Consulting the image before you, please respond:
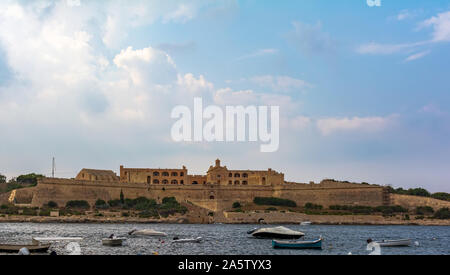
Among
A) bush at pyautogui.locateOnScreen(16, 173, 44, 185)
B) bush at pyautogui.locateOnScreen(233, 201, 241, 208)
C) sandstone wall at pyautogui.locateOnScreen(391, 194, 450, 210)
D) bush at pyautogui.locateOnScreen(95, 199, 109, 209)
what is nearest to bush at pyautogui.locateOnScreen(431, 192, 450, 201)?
sandstone wall at pyautogui.locateOnScreen(391, 194, 450, 210)

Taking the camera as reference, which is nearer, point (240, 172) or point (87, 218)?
point (87, 218)

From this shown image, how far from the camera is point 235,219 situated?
8156cm

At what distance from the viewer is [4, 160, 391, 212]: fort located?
8431 centimetres

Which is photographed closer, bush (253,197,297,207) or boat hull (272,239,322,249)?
boat hull (272,239,322,249)

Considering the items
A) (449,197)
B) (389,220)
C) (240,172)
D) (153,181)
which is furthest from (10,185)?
(449,197)

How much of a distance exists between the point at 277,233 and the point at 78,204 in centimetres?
4802

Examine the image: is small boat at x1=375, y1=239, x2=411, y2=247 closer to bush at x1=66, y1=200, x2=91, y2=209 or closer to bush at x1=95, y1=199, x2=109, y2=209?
bush at x1=95, y1=199, x2=109, y2=209

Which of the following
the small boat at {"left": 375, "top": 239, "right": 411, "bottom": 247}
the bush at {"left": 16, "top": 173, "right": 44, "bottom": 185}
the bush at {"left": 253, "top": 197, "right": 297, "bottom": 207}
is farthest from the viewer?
the bush at {"left": 16, "top": 173, "right": 44, "bottom": 185}

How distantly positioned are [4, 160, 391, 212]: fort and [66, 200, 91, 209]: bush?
Result: 661 mm

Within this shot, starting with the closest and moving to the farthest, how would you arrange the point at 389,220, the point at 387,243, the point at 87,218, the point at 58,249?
the point at 58,249, the point at 387,243, the point at 87,218, the point at 389,220

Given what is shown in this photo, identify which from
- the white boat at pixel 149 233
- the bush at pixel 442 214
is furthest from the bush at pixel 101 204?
the bush at pixel 442 214
